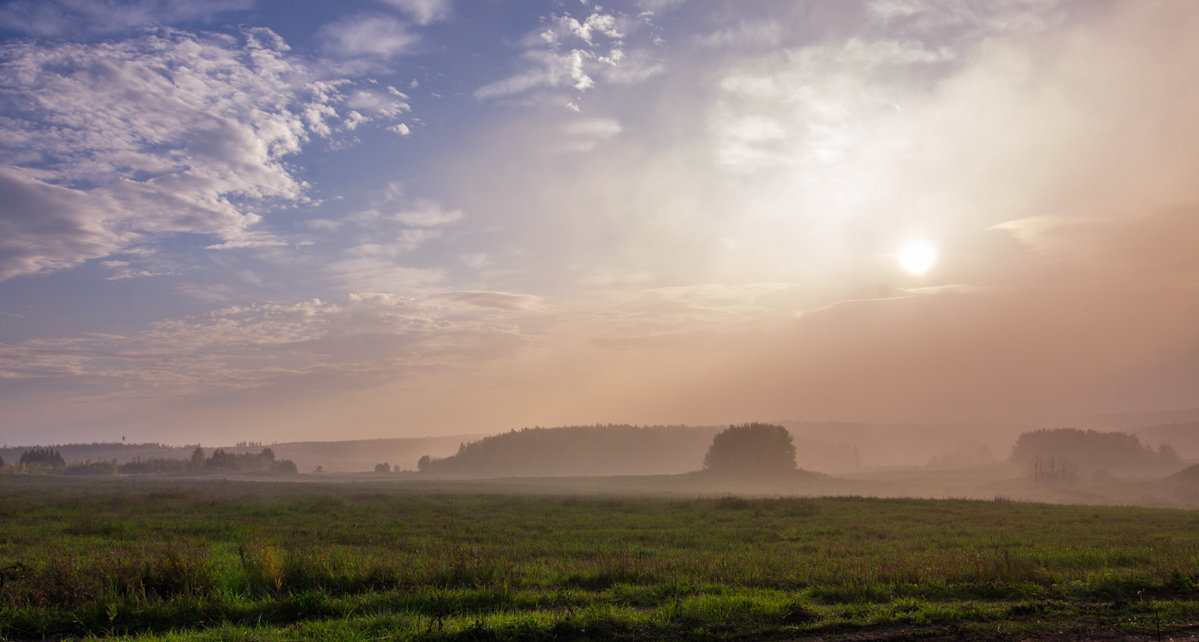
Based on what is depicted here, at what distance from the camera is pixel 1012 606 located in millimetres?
10578

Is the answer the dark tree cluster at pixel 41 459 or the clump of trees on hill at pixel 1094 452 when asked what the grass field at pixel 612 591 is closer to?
the clump of trees on hill at pixel 1094 452

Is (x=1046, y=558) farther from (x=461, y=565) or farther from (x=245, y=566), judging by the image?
(x=245, y=566)

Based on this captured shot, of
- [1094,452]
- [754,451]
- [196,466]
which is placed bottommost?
[196,466]

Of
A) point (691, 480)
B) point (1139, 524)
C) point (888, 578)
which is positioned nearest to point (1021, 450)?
point (691, 480)

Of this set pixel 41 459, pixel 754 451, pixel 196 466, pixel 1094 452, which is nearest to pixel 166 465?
pixel 196 466

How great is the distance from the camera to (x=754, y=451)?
128875mm

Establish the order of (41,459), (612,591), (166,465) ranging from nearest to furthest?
(612,591)
(166,465)
(41,459)

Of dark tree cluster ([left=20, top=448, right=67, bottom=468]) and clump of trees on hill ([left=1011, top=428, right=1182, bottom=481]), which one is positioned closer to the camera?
clump of trees on hill ([left=1011, top=428, right=1182, bottom=481])

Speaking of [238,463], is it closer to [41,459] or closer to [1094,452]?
[41,459]

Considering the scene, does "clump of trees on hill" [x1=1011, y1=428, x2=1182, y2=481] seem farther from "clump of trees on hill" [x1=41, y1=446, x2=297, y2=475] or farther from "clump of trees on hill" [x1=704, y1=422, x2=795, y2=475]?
"clump of trees on hill" [x1=41, y1=446, x2=297, y2=475]

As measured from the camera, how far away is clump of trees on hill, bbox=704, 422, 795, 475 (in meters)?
127

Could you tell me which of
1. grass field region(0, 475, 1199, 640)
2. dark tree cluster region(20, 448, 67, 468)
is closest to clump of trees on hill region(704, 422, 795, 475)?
grass field region(0, 475, 1199, 640)

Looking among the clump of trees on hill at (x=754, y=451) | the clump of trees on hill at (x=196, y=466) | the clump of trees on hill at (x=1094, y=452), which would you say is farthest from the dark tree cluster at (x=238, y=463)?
the clump of trees on hill at (x=1094, y=452)

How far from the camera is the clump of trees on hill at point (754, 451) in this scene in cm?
12681
